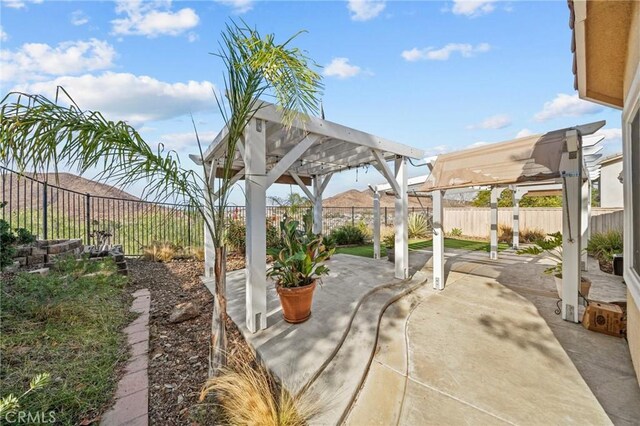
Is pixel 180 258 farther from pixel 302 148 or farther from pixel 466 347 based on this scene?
pixel 466 347

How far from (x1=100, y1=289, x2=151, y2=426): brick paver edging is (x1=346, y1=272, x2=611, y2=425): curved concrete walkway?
1666mm

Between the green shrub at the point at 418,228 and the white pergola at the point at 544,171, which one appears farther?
the green shrub at the point at 418,228

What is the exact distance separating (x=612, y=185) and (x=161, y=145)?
19.8 meters

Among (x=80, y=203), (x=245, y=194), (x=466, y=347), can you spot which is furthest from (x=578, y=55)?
(x=80, y=203)

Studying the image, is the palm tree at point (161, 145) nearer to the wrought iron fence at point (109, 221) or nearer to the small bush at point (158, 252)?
the wrought iron fence at point (109, 221)

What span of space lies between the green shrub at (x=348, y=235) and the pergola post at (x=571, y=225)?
22.2 ft

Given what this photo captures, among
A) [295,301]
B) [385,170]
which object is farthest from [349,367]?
[385,170]

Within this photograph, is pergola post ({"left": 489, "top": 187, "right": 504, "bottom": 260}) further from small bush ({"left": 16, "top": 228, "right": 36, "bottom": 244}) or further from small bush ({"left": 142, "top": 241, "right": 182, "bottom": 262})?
small bush ({"left": 16, "top": 228, "right": 36, "bottom": 244})

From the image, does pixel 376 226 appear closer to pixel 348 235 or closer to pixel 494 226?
pixel 348 235

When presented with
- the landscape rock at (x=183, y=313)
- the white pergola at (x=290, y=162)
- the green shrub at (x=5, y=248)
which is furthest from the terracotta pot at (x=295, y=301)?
the green shrub at (x=5, y=248)

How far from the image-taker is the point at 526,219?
36.4 feet

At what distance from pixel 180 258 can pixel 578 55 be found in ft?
29.1

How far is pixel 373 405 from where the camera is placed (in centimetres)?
214

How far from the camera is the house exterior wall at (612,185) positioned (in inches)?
503
